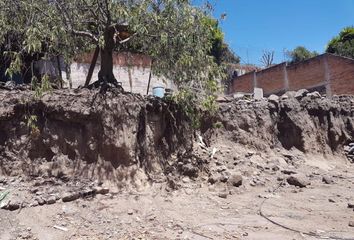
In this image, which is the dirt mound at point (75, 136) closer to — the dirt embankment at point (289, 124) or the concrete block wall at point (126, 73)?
the dirt embankment at point (289, 124)

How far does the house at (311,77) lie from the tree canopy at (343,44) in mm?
6251

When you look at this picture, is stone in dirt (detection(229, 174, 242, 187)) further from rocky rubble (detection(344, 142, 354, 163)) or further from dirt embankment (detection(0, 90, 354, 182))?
rocky rubble (detection(344, 142, 354, 163))

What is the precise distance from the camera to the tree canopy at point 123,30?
24.7ft

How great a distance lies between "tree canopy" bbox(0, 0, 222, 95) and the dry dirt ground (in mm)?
2247

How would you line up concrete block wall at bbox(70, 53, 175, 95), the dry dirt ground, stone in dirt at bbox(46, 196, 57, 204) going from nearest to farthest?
the dry dirt ground
stone in dirt at bbox(46, 196, 57, 204)
concrete block wall at bbox(70, 53, 175, 95)

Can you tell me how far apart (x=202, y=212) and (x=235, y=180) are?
168 cm

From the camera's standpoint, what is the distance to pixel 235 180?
28.0ft

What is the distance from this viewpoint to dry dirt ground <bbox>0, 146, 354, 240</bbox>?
5.98m

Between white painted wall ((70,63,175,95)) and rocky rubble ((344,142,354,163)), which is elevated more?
white painted wall ((70,63,175,95))

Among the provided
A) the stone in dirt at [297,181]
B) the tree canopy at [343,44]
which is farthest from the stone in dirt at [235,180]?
the tree canopy at [343,44]

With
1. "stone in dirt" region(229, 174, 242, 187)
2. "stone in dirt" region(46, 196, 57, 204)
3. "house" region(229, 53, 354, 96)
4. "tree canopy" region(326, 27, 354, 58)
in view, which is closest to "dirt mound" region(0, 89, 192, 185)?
"stone in dirt" region(46, 196, 57, 204)

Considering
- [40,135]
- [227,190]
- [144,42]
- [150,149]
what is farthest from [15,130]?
[227,190]

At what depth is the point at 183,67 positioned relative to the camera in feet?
27.9

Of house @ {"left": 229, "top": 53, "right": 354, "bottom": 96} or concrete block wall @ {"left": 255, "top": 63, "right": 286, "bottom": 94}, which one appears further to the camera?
concrete block wall @ {"left": 255, "top": 63, "right": 286, "bottom": 94}
